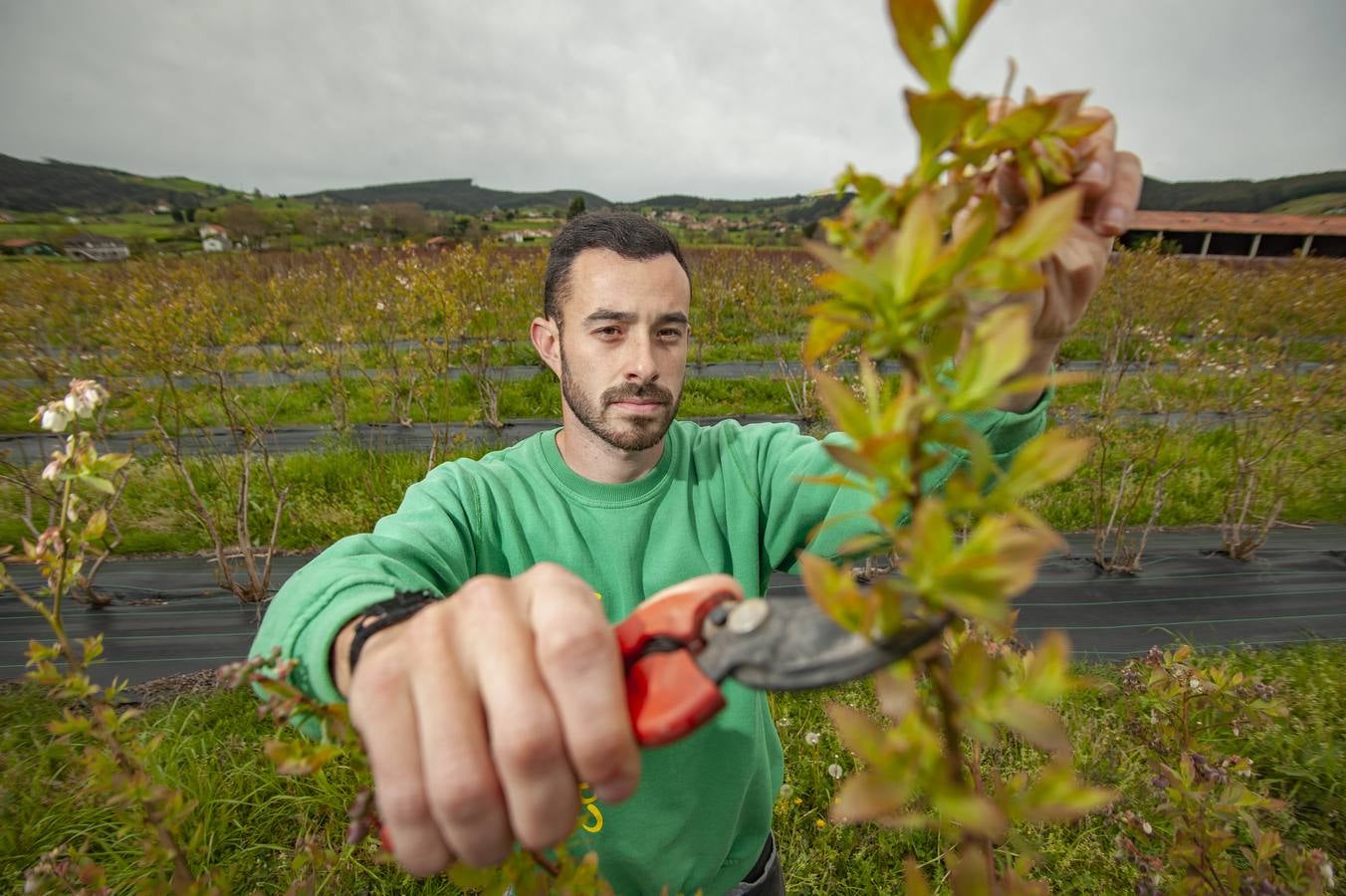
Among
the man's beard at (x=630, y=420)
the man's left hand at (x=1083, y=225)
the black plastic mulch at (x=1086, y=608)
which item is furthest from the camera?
the black plastic mulch at (x=1086, y=608)

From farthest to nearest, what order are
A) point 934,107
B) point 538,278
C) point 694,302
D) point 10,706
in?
point 694,302, point 538,278, point 10,706, point 934,107

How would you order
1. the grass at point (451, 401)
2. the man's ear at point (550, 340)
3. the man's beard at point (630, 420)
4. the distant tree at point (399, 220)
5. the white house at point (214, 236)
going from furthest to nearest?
the white house at point (214, 236) → the distant tree at point (399, 220) → the grass at point (451, 401) → the man's ear at point (550, 340) → the man's beard at point (630, 420)

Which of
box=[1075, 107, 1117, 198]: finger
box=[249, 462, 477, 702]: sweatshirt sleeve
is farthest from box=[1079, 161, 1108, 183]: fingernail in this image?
box=[249, 462, 477, 702]: sweatshirt sleeve

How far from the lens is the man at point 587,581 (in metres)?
0.63

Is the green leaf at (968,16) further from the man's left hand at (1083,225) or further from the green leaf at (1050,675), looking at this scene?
the green leaf at (1050,675)

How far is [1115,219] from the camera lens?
867mm

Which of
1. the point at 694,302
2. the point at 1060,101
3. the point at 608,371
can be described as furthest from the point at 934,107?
the point at 694,302

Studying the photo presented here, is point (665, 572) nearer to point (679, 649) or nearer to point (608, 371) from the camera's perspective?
point (608, 371)

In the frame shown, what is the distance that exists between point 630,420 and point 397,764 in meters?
1.39

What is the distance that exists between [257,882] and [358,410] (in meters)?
8.25

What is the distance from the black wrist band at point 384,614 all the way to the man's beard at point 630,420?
1095 mm

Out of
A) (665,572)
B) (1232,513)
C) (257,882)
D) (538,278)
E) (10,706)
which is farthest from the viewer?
(538,278)

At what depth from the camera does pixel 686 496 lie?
82.4 inches

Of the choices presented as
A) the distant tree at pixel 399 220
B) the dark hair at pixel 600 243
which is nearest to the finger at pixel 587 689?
the dark hair at pixel 600 243
